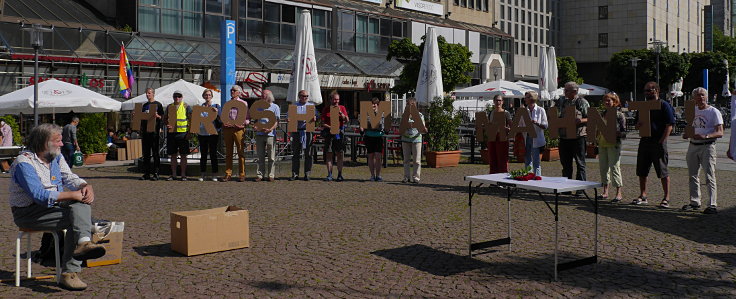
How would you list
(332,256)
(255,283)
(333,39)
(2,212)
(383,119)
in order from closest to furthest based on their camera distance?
(255,283) → (332,256) → (2,212) → (383,119) → (333,39)

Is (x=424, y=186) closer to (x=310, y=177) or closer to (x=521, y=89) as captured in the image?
(x=310, y=177)

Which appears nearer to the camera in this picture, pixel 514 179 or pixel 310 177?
pixel 514 179

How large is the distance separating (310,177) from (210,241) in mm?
8261

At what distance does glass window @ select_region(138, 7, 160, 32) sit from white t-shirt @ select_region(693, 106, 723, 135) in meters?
29.7

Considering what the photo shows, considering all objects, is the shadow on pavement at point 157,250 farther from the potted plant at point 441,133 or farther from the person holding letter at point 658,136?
the potted plant at point 441,133

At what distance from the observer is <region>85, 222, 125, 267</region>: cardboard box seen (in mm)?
6742

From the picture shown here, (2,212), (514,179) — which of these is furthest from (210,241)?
(2,212)

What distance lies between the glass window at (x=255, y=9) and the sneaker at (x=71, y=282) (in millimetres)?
34864

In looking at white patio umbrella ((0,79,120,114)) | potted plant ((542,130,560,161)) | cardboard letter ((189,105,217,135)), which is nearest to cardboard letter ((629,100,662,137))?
cardboard letter ((189,105,217,135))

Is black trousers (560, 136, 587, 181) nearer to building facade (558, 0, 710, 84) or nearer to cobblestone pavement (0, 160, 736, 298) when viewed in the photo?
cobblestone pavement (0, 160, 736, 298)

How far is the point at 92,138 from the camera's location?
69.8ft

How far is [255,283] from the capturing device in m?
6.15

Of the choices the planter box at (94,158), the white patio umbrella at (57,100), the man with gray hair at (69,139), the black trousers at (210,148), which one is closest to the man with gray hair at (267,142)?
the black trousers at (210,148)

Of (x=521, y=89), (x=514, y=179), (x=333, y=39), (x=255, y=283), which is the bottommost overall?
(x=255, y=283)
